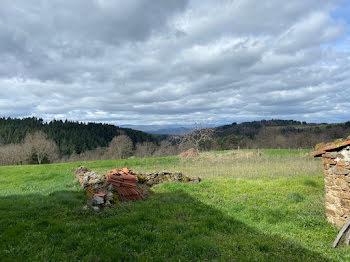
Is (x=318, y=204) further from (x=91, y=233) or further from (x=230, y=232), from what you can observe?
(x=91, y=233)

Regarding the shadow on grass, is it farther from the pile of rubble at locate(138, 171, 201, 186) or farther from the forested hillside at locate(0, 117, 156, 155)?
the forested hillside at locate(0, 117, 156, 155)

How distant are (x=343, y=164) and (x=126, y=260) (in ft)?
25.8

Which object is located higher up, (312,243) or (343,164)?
(343,164)

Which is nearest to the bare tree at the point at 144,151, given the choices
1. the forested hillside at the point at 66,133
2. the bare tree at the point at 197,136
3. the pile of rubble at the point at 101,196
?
the bare tree at the point at 197,136

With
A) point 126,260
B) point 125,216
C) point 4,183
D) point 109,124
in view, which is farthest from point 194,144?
point 109,124

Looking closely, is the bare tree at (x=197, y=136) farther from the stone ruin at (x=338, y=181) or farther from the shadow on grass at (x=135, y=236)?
the stone ruin at (x=338, y=181)

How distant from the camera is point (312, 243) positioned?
6.18 metres

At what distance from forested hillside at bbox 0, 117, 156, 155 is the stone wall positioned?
8363cm

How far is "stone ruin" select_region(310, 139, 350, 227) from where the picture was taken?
23.1 feet

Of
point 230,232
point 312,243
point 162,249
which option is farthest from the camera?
point 230,232

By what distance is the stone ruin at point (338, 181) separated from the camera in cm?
703

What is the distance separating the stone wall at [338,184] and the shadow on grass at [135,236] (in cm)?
272

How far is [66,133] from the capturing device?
9975 centimetres

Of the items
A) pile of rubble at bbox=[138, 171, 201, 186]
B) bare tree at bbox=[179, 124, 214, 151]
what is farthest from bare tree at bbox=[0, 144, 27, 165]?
pile of rubble at bbox=[138, 171, 201, 186]
